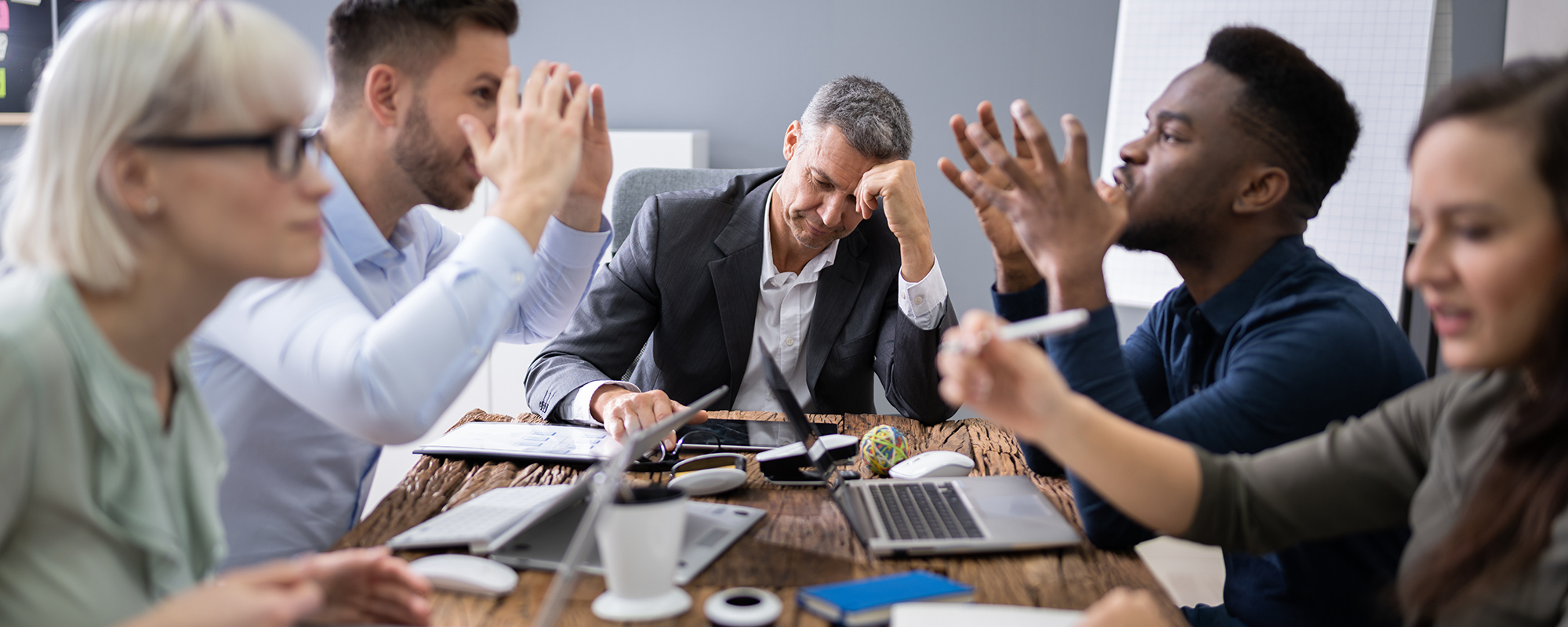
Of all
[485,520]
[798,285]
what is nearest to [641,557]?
[485,520]

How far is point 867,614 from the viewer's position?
819 mm

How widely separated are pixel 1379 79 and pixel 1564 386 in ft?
7.61

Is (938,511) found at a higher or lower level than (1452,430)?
lower

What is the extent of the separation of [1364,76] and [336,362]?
2.76 metres

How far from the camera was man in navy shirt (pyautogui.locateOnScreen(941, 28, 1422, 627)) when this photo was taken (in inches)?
43.1

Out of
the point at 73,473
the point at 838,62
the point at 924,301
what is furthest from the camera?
the point at 838,62

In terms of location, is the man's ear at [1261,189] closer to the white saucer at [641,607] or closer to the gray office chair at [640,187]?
the white saucer at [641,607]

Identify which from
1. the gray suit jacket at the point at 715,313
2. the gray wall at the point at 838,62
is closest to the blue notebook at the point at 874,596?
the gray suit jacket at the point at 715,313

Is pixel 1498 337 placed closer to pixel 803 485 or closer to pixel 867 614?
pixel 867 614

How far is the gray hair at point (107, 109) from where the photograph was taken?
69 centimetres

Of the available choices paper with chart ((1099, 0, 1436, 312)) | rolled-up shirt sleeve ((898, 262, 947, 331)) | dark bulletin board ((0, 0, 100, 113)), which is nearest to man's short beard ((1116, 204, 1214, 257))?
rolled-up shirt sleeve ((898, 262, 947, 331))

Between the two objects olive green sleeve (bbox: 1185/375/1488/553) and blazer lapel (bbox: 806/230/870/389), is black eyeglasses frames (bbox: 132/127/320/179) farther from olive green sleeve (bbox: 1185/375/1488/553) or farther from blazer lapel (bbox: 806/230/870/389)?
blazer lapel (bbox: 806/230/870/389)

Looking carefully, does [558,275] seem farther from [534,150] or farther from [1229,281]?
[1229,281]

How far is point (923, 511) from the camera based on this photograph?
113 cm
